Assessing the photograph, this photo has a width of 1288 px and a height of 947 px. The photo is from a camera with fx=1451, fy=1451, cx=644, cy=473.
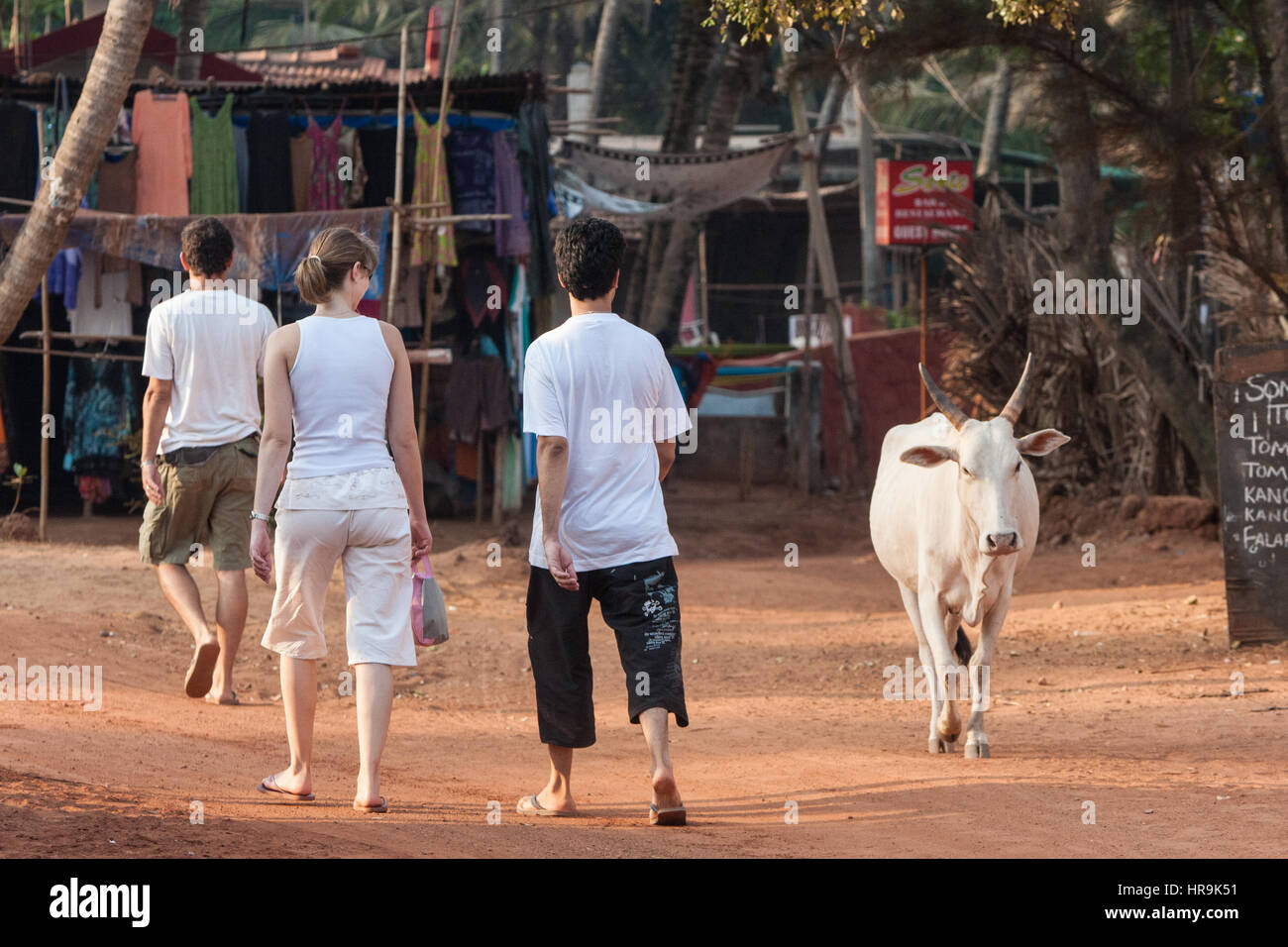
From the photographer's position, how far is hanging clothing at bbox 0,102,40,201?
509 inches

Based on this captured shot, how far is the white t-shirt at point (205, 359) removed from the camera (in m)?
6.40

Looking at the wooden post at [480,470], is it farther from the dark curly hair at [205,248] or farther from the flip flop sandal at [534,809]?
the flip flop sandal at [534,809]

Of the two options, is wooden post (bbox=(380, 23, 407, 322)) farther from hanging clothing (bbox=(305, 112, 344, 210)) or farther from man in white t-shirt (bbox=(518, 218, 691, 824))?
man in white t-shirt (bbox=(518, 218, 691, 824))

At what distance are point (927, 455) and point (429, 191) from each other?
7.95 m

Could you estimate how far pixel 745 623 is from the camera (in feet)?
36.0

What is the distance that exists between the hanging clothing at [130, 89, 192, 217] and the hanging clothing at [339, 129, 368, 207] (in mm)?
1342

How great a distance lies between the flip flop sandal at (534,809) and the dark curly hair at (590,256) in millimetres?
1734

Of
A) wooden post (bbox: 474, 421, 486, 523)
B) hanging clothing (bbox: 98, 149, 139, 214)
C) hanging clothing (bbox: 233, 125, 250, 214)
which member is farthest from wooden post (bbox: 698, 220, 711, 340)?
hanging clothing (bbox: 98, 149, 139, 214)

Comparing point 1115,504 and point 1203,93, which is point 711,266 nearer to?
point 1115,504

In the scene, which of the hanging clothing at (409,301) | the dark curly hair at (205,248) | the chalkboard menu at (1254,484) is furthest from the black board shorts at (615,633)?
the hanging clothing at (409,301)

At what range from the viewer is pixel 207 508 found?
6.58 meters

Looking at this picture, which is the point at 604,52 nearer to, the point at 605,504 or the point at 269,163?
the point at 269,163

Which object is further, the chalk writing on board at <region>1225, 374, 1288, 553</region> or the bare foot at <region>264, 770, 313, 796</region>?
the chalk writing on board at <region>1225, 374, 1288, 553</region>
